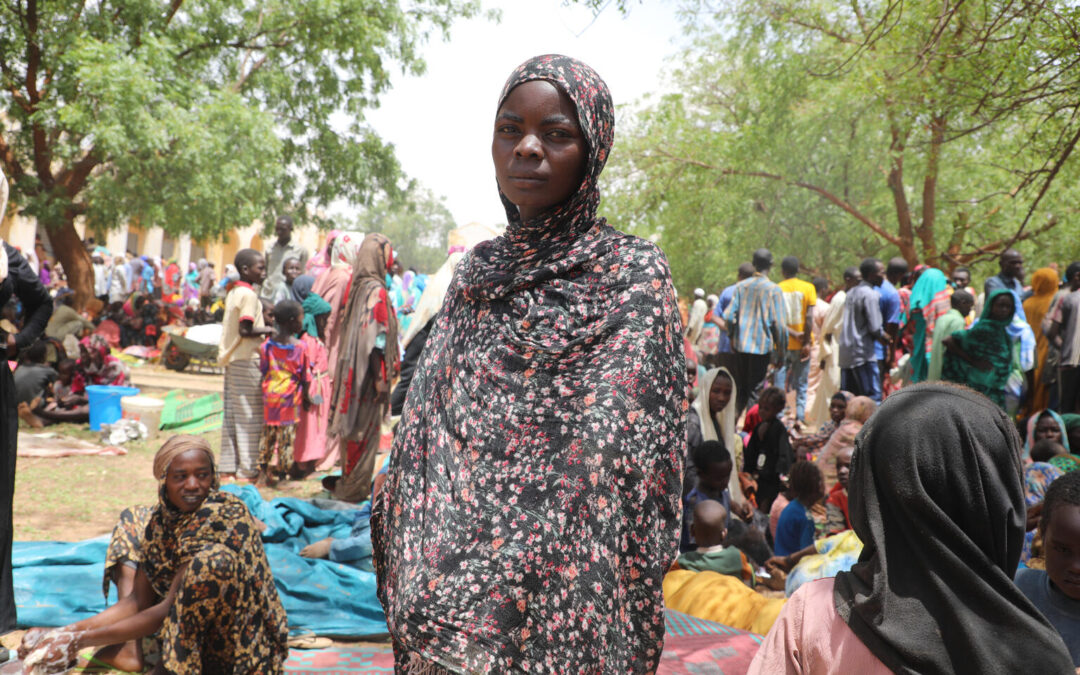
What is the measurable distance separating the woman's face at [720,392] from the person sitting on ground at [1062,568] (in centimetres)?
450

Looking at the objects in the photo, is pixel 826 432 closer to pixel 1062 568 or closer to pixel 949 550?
pixel 1062 568

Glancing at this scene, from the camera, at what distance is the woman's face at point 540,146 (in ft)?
6.50

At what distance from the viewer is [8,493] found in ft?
13.4

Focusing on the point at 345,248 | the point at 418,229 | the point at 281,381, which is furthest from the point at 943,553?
the point at 418,229

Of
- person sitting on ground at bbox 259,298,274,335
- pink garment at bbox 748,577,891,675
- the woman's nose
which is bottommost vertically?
pink garment at bbox 748,577,891,675

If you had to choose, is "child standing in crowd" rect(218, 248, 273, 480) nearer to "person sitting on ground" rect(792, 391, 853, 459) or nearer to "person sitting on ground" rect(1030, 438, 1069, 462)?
"person sitting on ground" rect(792, 391, 853, 459)

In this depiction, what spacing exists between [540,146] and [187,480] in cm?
235

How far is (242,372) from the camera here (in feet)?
25.5

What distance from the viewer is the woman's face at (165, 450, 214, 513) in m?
3.64

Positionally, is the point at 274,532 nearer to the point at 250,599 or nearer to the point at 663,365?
the point at 250,599

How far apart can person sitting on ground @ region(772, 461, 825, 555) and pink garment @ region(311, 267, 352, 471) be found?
11.8 feet

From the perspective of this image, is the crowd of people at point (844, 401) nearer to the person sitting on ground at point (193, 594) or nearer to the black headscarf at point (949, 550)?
the black headscarf at point (949, 550)

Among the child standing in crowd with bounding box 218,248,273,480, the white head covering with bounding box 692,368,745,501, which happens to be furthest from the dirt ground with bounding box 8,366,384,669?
the white head covering with bounding box 692,368,745,501

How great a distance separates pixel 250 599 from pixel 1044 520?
273 centimetres
